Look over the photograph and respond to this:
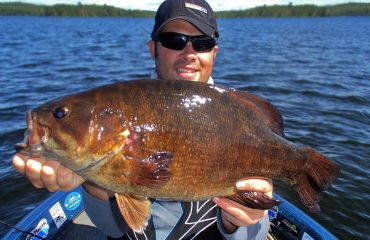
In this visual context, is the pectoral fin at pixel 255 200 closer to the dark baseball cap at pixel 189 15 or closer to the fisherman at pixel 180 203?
the fisherman at pixel 180 203

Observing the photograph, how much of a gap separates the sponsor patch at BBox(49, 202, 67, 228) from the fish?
2.64 m

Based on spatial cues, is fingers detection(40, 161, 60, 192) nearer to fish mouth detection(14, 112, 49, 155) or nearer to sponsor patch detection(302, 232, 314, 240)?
fish mouth detection(14, 112, 49, 155)

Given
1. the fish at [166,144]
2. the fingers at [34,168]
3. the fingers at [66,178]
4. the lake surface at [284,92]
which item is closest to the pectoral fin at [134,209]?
the fish at [166,144]

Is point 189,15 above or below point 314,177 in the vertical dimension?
above

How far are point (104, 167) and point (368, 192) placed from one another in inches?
247

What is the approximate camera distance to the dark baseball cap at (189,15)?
335cm

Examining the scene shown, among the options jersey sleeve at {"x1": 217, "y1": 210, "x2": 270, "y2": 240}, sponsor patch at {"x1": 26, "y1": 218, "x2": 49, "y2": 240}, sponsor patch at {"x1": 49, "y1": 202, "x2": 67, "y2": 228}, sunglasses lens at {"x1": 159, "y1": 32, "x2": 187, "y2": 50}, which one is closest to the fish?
jersey sleeve at {"x1": 217, "y1": 210, "x2": 270, "y2": 240}

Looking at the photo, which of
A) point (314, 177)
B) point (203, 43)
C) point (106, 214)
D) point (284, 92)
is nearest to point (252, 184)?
point (314, 177)

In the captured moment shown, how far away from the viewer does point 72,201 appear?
4.93 metres

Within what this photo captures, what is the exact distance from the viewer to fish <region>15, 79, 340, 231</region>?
7.13 feet

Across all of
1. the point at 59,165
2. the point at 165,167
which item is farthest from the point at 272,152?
the point at 59,165

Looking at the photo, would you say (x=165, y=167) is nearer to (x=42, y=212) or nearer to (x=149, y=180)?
(x=149, y=180)

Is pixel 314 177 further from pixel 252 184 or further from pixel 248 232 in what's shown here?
pixel 248 232

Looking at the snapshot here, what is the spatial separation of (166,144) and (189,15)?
5.36 ft
